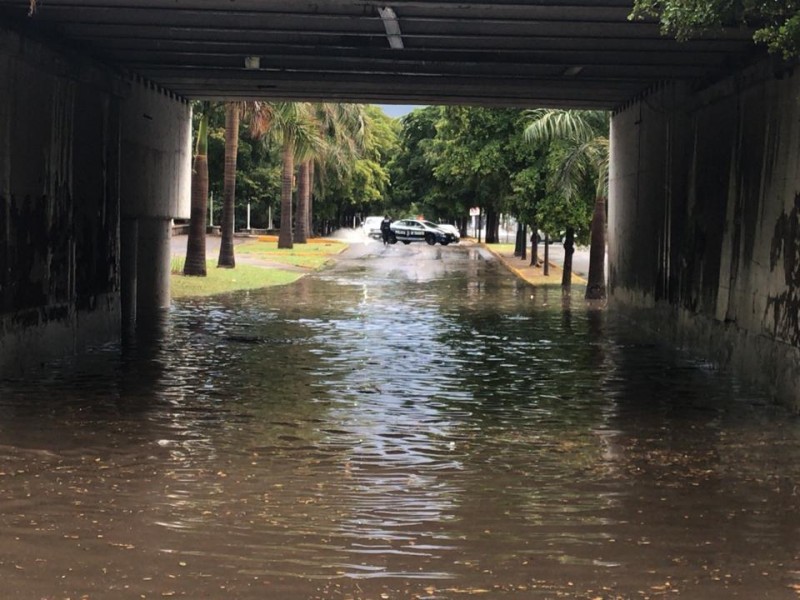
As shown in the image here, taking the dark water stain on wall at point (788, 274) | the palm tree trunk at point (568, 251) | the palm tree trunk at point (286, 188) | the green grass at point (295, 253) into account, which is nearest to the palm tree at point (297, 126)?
the green grass at point (295, 253)

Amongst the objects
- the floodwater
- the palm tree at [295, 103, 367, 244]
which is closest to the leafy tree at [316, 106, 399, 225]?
the palm tree at [295, 103, 367, 244]

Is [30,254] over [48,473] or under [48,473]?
over

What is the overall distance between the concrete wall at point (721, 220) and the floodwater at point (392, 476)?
2.28ft

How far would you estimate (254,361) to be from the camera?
15242mm

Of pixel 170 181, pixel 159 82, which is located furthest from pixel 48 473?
pixel 170 181

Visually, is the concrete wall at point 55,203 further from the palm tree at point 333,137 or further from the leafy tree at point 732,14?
the palm tree at point 333,137

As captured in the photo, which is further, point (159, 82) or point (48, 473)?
point (159, 82)

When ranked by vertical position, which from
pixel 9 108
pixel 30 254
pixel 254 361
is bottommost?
pixel 254 361

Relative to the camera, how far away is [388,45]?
1577 centimetres

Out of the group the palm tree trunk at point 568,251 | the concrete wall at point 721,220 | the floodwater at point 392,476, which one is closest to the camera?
the floodwater at point 392,476

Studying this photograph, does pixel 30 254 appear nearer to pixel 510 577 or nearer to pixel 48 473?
pixel 48 473

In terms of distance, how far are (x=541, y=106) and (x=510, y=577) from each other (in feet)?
60.0

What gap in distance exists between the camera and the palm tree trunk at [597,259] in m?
27.4

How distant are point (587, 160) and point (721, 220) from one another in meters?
12.5
